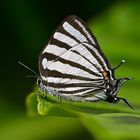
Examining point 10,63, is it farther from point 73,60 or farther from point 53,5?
point 73,60

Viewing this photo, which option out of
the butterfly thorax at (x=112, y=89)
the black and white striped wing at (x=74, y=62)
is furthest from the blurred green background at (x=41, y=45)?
the black and white striped wing at (x=74, y=62)

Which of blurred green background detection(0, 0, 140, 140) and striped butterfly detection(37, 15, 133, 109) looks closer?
striped butterfly detection(37, 15, 133, 109)

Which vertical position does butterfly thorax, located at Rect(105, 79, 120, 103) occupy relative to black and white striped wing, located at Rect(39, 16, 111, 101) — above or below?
below

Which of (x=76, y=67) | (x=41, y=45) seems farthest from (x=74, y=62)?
(x=41, y=45)

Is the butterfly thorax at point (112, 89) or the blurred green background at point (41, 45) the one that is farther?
the blurred green background at point (41, 45)

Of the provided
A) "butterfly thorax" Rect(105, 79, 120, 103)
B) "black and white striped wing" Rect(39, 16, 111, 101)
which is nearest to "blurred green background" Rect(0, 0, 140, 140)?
"butterfly thorax" Rect(105, 79, 120, 103)

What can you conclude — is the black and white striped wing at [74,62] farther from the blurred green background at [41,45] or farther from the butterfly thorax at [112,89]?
the blurred green background at [41,45]

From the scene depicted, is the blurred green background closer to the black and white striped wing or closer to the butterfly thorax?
the butterfly thorax
